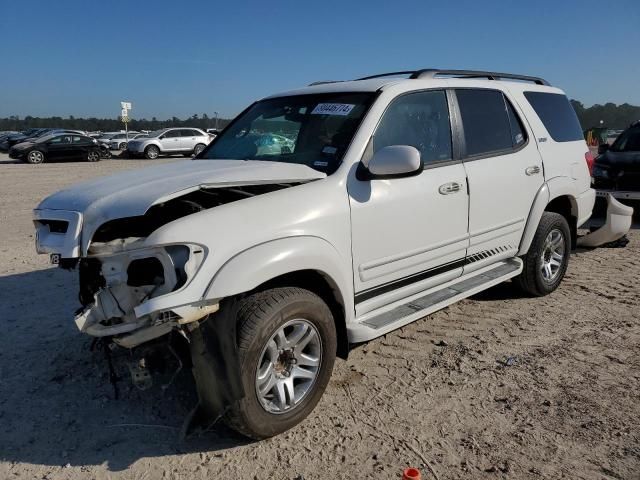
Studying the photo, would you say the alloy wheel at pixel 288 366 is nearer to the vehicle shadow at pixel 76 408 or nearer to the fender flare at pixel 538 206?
the vehicle shadow at pixel 76 408

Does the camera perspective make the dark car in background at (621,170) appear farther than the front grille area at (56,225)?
Yes

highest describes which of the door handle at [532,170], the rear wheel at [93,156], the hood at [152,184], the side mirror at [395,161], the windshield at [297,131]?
the windshield at [297,131]

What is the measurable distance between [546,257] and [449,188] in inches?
77.4

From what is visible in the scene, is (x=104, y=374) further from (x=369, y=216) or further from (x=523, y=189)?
(x=523, y=189)

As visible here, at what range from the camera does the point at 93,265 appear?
300 centimetres

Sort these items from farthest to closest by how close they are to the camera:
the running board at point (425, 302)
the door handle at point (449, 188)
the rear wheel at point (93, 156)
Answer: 1. the rear wheel at point (93, 156)
2. the door handle at point (449, 188)
3. the running board at point (425, 302)

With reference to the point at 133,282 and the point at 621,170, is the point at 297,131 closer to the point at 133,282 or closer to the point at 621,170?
the point at 133,282

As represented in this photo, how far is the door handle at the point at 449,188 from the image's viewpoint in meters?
3.80

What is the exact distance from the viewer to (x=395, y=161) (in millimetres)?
3182

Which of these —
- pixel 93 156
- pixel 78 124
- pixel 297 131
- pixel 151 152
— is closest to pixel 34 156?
pixel 93 156

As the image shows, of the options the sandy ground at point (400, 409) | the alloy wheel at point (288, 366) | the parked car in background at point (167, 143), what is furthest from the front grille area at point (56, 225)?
the parked car in background at point (167, 143)

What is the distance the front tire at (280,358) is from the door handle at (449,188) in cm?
133

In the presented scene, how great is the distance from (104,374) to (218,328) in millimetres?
1546

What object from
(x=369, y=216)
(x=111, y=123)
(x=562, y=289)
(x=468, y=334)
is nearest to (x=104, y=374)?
(x=369, y=216)
